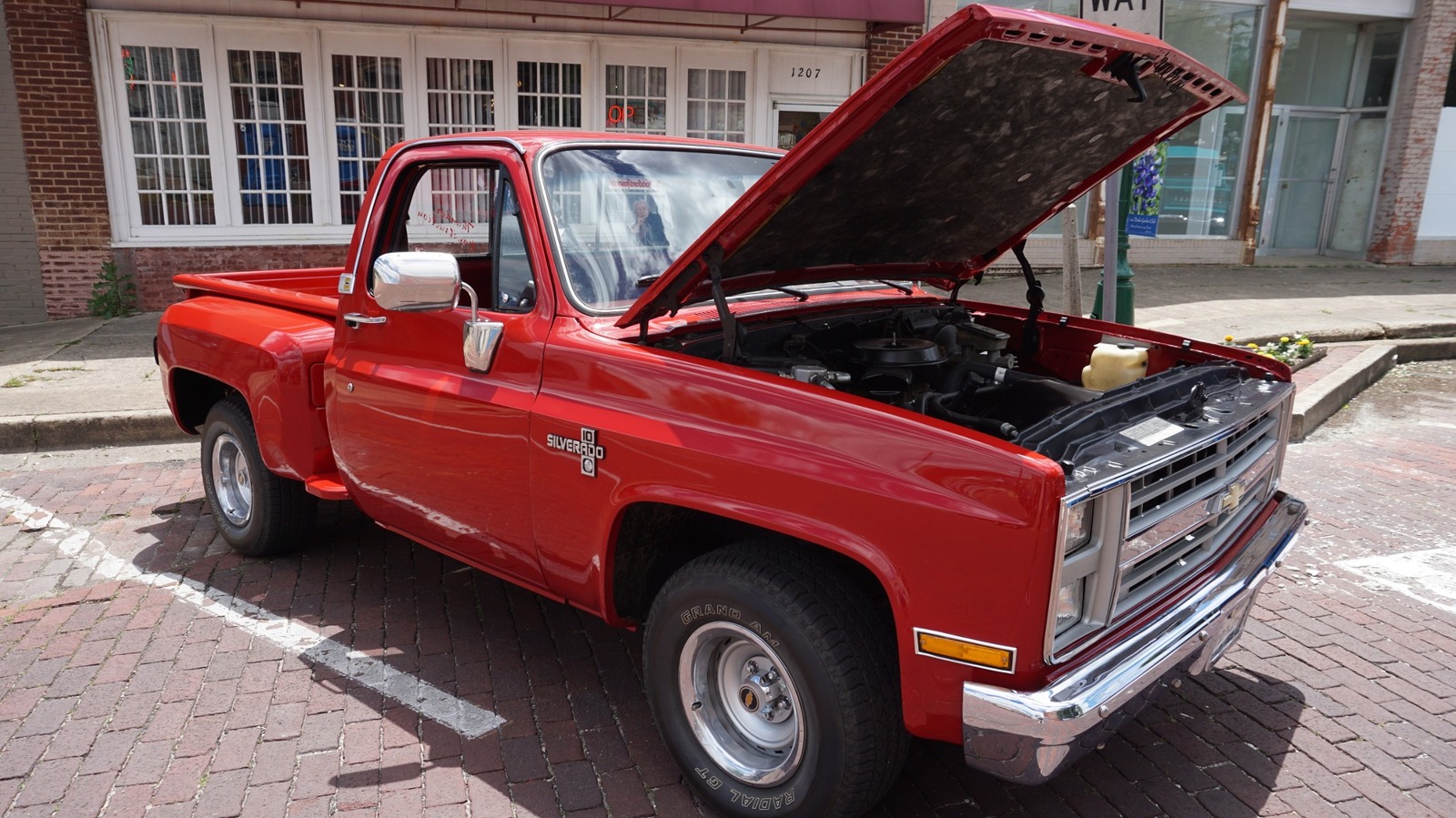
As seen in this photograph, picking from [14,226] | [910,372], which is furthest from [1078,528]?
[14,226]

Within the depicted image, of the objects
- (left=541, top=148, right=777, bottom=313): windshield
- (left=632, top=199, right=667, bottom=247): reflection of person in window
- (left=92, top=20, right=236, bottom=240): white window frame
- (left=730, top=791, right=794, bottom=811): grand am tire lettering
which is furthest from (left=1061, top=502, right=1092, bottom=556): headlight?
(left=92, top=20, right=236, bottom=240): white window frame

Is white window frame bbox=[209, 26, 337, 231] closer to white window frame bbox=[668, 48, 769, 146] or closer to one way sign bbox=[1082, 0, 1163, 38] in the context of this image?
white window frame bbox=[668, 48, 769, 146]

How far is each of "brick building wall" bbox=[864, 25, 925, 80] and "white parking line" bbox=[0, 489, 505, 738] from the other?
10208mm

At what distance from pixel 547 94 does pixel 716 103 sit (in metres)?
2.07

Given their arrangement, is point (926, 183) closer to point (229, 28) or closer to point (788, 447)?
point (788, 447)

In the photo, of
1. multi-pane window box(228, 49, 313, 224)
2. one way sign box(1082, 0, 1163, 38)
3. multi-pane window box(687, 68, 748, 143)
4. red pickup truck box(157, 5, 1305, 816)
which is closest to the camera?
red pickup truck box(157, 5, 1305, 816)

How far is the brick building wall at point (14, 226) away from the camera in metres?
10.2

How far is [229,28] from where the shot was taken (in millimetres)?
10641

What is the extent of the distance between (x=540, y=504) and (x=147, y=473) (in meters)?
4.31

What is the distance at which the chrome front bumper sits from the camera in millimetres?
2283

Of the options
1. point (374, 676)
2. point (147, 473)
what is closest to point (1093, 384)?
point (374, 676)

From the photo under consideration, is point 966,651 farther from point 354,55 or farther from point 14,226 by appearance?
point 14,226

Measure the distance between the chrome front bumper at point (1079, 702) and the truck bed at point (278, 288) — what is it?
3147mm

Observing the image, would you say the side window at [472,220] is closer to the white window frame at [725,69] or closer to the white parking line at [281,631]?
the white parking line at [281,631]
